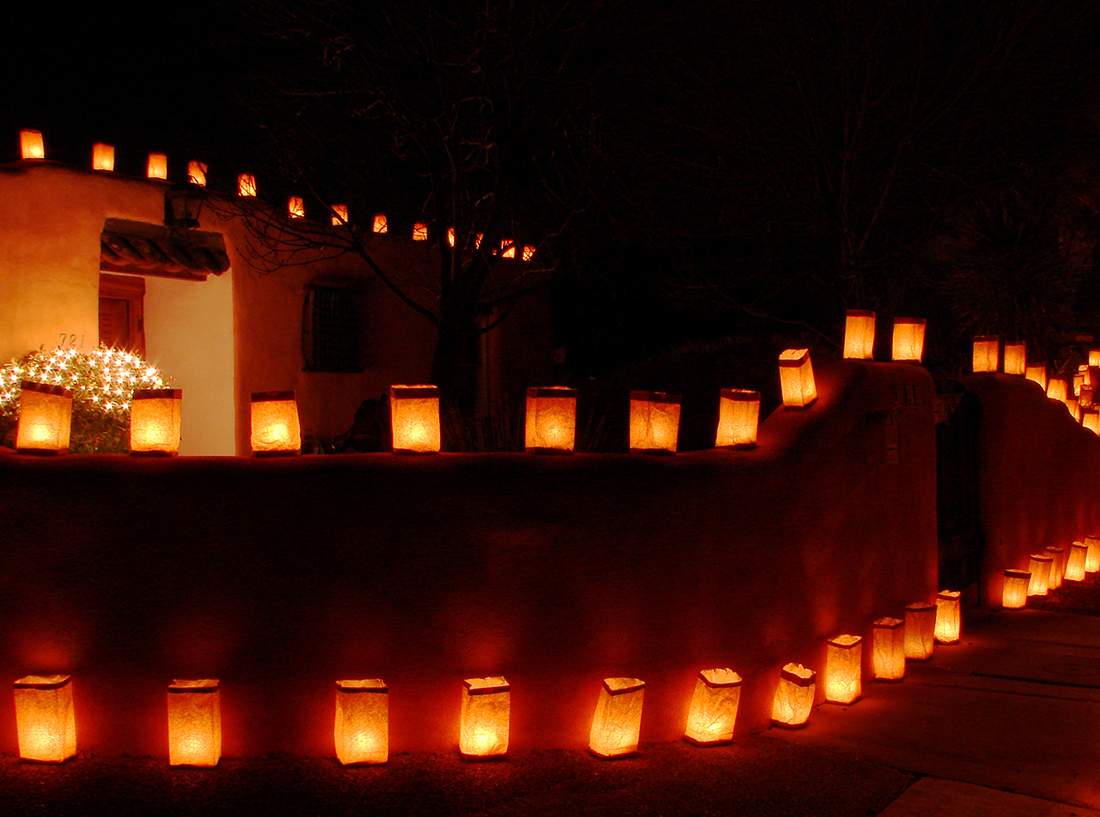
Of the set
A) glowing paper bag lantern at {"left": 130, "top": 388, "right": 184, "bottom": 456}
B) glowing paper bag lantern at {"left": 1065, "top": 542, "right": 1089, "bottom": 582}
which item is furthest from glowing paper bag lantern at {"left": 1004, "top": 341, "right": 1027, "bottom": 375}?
glowing paper bag lantern at {"left": 130, "top": 388, "right": 184, "bottom": 456}

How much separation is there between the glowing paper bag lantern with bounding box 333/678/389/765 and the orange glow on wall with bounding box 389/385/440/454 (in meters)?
0.88

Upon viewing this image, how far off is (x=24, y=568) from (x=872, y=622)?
382cm

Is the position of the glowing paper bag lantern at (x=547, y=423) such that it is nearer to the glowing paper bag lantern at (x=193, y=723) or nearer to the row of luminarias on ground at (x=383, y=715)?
the row of luminarias on ground at (x=383, y=715)

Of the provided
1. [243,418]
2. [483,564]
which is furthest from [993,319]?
[483,564]

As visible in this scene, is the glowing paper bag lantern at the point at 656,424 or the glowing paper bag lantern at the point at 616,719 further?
the glowing paper bag lantern at the point at 656,424

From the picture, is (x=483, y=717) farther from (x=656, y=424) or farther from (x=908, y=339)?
(x=908, y=339)

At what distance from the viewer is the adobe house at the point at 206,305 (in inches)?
291

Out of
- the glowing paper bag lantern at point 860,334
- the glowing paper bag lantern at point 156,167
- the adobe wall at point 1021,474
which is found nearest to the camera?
the glowing paper bag lantern at point 860,334

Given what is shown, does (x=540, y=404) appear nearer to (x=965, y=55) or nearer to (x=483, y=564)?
(x=483, y=564)

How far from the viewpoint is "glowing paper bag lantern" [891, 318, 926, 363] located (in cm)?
524

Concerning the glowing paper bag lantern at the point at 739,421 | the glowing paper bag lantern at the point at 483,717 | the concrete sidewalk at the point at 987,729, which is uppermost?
the glowing paper bag lantern at the point at 739,421

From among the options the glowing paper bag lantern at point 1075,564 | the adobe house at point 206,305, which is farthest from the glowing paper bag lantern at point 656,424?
the adobe house at point 206,305

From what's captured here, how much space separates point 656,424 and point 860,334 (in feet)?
6.28

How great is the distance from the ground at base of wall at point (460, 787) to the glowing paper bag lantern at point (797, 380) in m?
1.69
